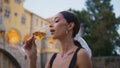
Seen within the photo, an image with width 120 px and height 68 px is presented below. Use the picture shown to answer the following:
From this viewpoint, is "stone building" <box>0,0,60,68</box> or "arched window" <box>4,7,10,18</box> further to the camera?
"arched window" <box>4,7,10,18</box>

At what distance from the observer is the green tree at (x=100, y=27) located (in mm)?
20672

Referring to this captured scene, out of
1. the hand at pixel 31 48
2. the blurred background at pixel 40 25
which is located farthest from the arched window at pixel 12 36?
the hand at pixel 31 48

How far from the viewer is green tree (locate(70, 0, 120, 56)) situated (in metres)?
20.7

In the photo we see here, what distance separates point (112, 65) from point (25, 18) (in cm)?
882

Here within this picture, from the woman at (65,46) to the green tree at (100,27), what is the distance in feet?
62.9

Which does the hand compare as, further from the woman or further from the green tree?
the green tree

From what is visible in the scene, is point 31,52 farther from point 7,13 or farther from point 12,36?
point 12,36

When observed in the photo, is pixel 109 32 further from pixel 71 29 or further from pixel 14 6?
pixel 71 29

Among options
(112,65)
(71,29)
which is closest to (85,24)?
(112,65)

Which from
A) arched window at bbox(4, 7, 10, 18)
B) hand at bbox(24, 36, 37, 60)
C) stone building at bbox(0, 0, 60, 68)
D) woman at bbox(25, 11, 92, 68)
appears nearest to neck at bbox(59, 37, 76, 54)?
woman at bbox(25, 11, 92, 68)

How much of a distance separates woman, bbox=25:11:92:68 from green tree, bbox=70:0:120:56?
19164 millimetres

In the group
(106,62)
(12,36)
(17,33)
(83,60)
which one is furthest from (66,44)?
(17,33)

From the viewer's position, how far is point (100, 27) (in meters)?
20.8

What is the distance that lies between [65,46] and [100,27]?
19.6m
